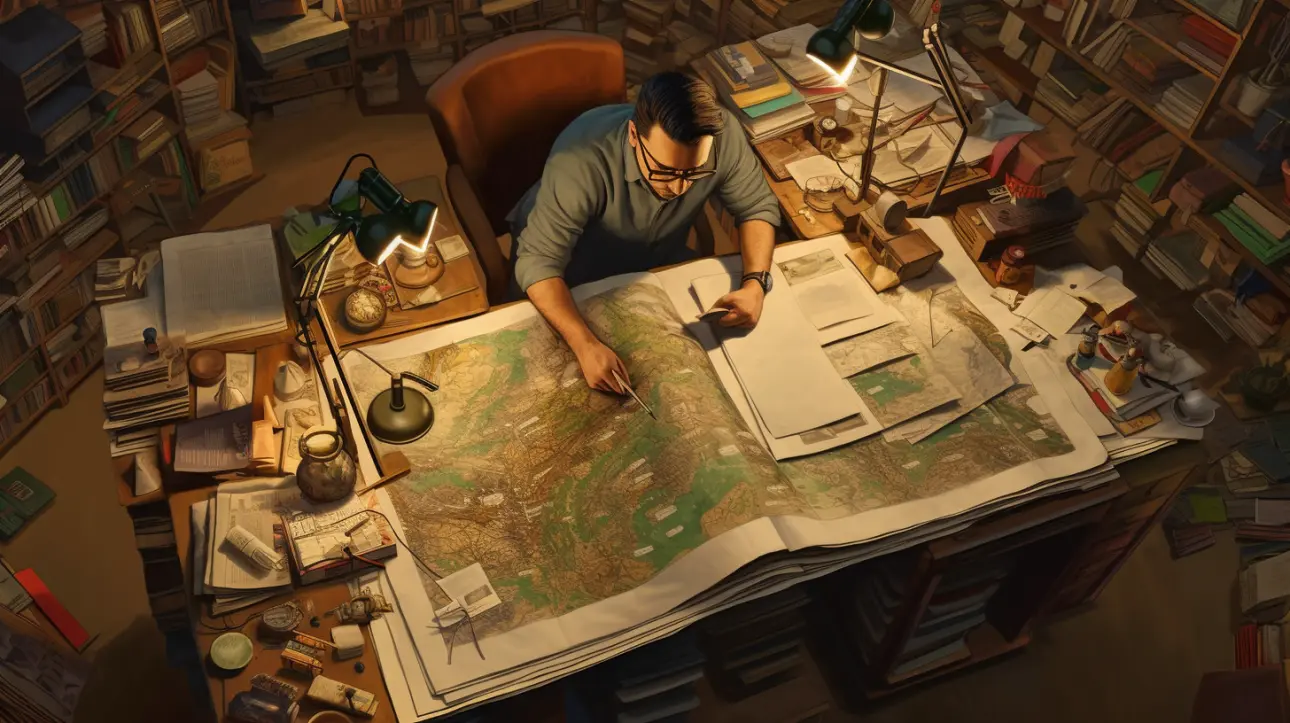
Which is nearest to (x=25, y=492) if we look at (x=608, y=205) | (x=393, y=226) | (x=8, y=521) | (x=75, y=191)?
(x=8, y=521)

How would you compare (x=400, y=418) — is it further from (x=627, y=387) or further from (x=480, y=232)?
(x=480, y=232)

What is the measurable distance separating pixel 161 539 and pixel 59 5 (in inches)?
80.8

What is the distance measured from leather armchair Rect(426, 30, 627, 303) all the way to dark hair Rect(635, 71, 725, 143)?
25.6 inches

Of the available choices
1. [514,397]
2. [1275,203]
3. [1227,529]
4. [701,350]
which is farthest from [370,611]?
[1275,203]

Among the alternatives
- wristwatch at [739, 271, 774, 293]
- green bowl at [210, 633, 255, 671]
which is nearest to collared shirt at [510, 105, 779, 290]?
wristwatch at [739, 271, 774, 293]

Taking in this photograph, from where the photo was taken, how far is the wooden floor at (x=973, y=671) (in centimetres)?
346

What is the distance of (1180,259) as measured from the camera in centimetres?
455

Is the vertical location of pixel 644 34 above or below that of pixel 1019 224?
below

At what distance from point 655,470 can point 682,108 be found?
86cm

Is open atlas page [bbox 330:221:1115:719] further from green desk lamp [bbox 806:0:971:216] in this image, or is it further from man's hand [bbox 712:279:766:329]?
green desk lamp [bbox 806:0:971:216]

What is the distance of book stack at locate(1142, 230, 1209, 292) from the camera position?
14.8 feet

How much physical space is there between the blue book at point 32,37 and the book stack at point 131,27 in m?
0.27

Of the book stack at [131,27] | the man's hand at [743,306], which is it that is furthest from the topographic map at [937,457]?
the book stack at [131,27]

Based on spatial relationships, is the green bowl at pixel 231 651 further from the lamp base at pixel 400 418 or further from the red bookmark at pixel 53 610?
the red bookmark at pixel 53 610
